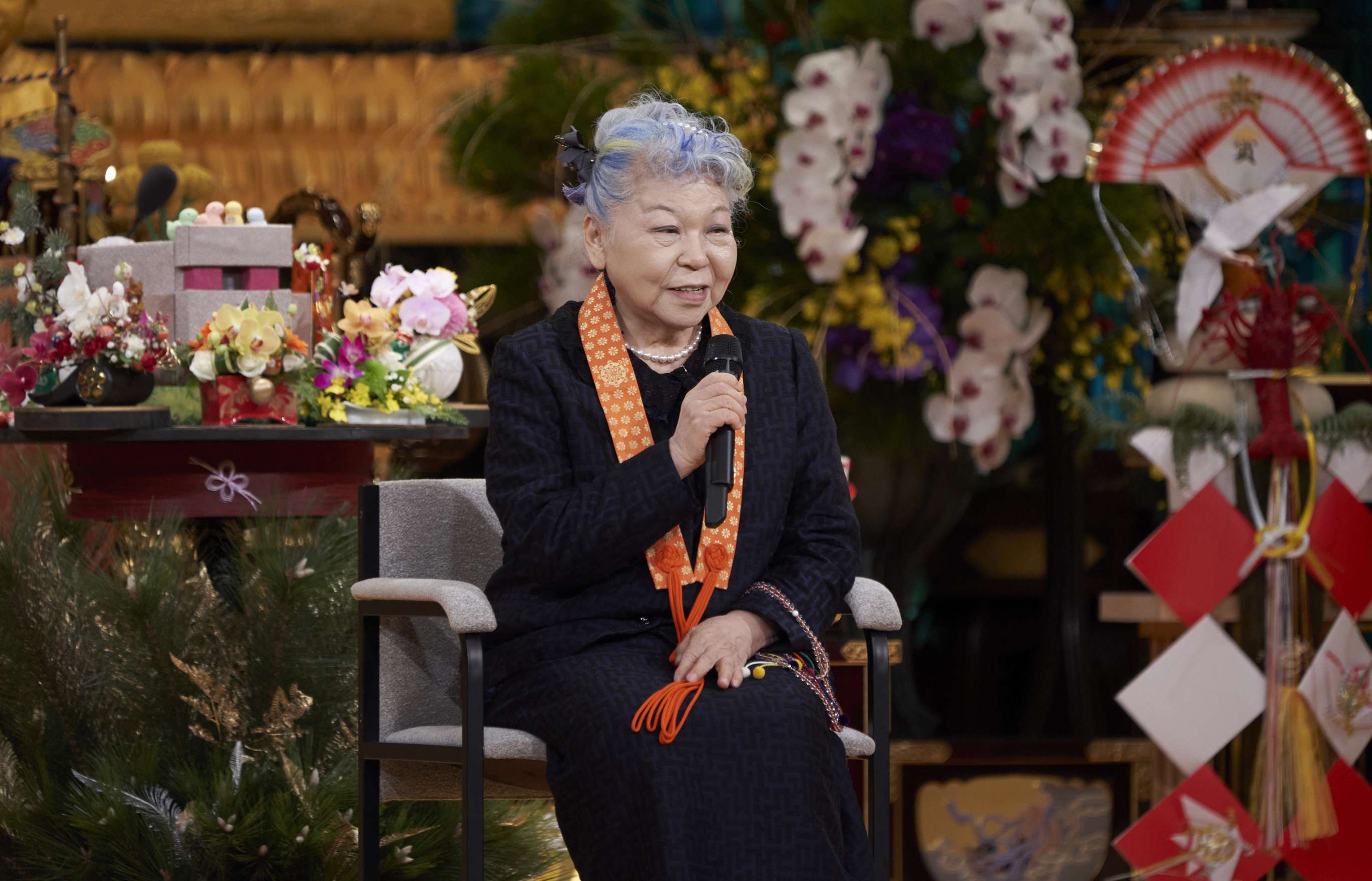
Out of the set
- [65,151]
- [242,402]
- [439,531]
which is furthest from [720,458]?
[65,151]

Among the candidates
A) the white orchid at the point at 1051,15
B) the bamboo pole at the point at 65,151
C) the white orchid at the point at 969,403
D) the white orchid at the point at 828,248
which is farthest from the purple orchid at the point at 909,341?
the bamboo pole at the point at 65,151

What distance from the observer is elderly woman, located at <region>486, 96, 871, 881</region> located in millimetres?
1902

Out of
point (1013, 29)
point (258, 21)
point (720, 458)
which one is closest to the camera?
point (720, 458)

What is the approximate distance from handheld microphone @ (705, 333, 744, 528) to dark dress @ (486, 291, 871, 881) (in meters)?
0.09

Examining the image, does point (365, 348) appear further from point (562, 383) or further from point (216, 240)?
point (562, 383)

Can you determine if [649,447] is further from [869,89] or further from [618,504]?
[869,89]

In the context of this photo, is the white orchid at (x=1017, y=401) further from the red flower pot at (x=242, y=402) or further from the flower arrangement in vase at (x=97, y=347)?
the flower arrangement in vase at (x=97, y=347)

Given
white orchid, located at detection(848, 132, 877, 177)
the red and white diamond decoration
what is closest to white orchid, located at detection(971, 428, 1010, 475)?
the red and white diamond decoration

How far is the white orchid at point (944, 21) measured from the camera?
3.28m

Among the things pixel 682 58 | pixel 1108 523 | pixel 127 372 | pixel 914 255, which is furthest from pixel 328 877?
pixel 1108 523

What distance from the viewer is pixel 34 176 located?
367cm

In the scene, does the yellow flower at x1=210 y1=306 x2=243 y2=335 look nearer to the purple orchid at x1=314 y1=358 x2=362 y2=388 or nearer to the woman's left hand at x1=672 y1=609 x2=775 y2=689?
the purple orchid at x1=314 y1=358 x2=362 y2=388

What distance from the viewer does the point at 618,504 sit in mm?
2029

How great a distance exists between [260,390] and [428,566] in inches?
30.8
